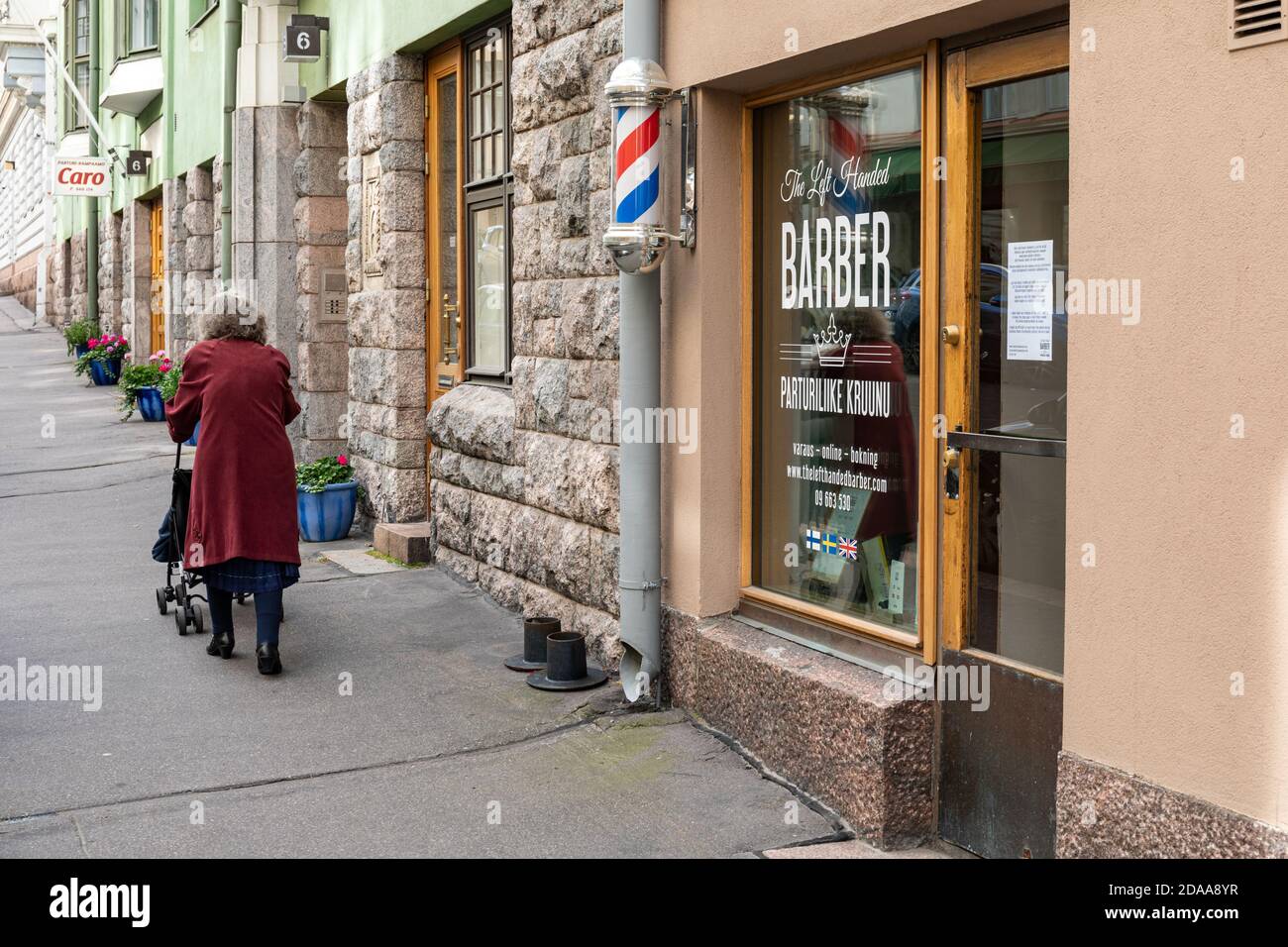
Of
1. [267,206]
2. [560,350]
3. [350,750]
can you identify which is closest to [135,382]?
[267,206]

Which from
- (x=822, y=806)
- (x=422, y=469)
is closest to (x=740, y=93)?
(x=822, y=806)

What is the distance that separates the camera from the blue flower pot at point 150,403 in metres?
18.2

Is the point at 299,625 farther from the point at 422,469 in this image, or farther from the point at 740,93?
the point at 740,93

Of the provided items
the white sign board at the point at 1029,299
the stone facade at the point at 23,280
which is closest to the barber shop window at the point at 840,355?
the white sign board at the point at 1029,299

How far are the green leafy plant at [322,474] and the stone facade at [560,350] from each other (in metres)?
2.63

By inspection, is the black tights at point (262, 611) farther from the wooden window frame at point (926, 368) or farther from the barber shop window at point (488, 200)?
the wooden window frame at point (926, 368)

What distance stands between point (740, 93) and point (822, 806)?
2.96 metres

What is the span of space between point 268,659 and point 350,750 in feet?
4.31

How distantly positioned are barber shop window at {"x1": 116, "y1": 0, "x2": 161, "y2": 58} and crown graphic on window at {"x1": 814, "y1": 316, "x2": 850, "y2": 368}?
17.5 metres

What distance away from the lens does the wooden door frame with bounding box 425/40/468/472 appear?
9750mm

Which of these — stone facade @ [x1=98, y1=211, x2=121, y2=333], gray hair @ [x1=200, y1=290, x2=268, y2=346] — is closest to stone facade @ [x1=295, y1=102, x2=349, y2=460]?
gray hair @ [x1=200, y1=290, x2=268, y2=346]

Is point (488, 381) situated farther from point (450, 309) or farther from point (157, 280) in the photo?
point (157, 280)

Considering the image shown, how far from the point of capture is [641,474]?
21.6ft

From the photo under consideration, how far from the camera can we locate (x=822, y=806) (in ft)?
17.8
